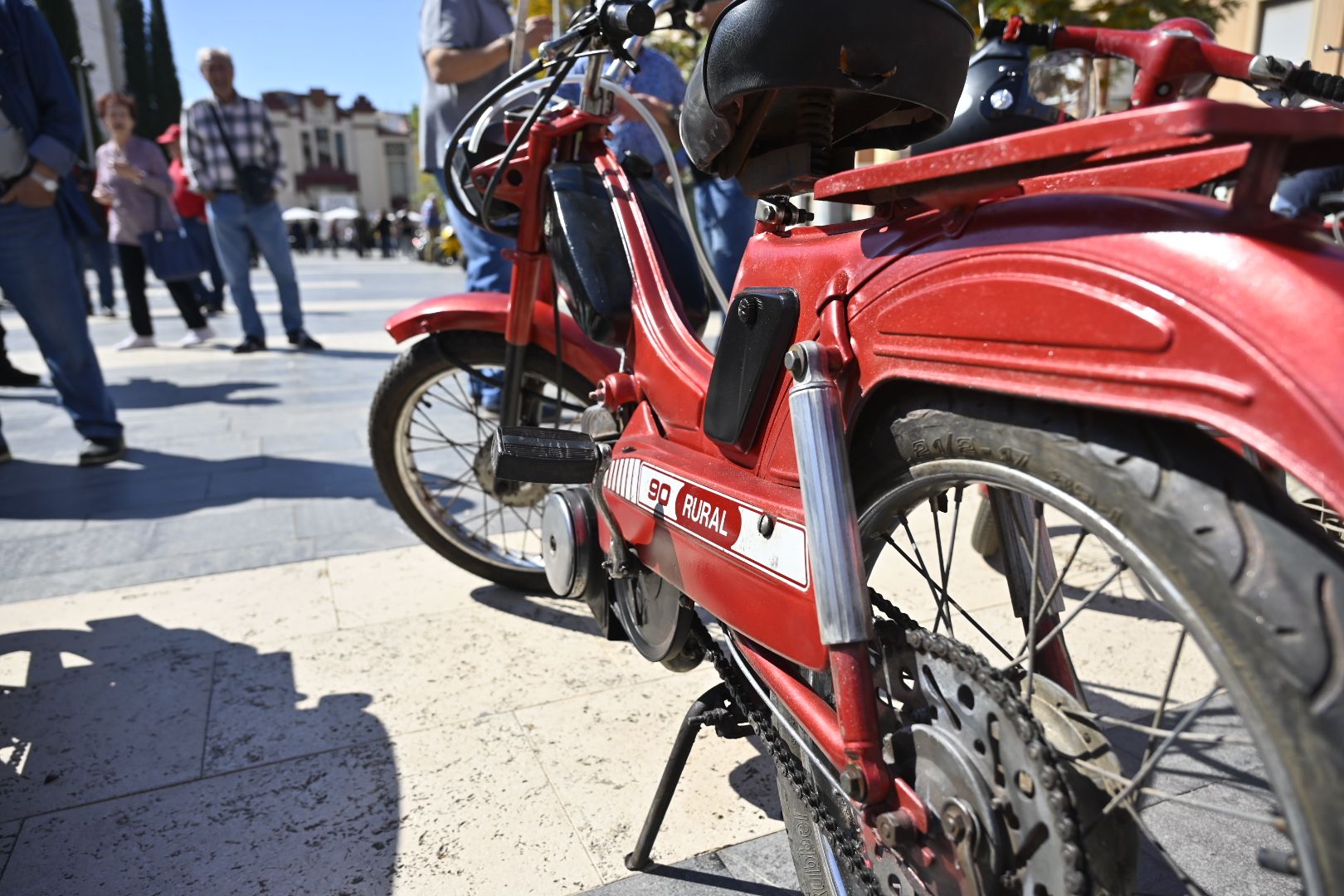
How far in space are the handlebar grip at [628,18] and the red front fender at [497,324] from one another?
858 millimetres

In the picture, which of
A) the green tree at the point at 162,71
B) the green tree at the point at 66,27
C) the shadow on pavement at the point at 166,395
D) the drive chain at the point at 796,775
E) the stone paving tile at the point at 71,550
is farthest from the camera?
the green tree at the point at 162,71

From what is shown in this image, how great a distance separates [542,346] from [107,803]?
1.46m

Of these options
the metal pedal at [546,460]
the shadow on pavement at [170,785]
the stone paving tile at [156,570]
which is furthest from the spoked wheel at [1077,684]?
the stone paving tile at [156,570]

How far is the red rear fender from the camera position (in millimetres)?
748

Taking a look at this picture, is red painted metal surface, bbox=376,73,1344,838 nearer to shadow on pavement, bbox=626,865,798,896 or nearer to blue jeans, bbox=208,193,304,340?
shadow on pavement, bbox=626,865,798,896

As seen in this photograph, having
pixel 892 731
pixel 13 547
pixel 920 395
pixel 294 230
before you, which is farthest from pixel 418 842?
pixel 294 230

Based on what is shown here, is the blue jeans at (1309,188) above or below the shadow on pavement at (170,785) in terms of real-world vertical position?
above

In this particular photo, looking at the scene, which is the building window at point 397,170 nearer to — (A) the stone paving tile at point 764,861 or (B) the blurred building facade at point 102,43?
(B) the blurred building facade at point 102,43

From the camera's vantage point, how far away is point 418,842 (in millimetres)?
1766

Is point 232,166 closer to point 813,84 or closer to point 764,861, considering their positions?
point 813,84

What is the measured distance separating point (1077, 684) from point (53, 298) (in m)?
4.42

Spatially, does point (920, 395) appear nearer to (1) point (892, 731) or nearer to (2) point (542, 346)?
(1) point (892, 731)

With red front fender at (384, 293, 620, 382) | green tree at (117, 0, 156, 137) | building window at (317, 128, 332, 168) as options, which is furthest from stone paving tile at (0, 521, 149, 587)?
building window at (317, 128, 332, 168)

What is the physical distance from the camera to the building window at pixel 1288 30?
5074mm
